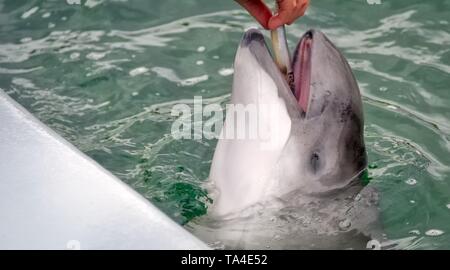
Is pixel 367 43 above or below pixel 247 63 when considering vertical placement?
below

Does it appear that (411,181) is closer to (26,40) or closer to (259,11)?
(259,11)

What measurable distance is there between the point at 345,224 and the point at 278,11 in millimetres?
882

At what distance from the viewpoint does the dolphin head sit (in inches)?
125

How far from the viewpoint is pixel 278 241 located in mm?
3316

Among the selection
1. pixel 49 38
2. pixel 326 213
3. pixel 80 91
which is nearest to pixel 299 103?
pixel 326 213

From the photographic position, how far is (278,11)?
117 inches

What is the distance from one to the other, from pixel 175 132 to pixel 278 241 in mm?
1216

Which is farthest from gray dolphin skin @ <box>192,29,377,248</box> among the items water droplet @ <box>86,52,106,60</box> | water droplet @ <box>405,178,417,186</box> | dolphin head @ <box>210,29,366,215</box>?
water droplet @ <box>86,52,106,60</box>

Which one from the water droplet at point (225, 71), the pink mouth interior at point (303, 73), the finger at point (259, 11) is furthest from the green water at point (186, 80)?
the finger at point (259, 11)

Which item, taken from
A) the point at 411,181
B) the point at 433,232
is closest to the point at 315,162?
the point at 433,232

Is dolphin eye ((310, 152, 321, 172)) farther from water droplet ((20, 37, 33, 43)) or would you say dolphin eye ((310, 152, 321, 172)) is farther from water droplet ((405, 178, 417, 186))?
water droplet ((20, 37, 33, 43))

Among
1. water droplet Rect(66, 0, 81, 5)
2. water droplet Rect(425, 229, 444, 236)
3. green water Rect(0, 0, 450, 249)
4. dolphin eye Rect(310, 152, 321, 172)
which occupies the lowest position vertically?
water droplet Rect(425, 229, 444, 236)
